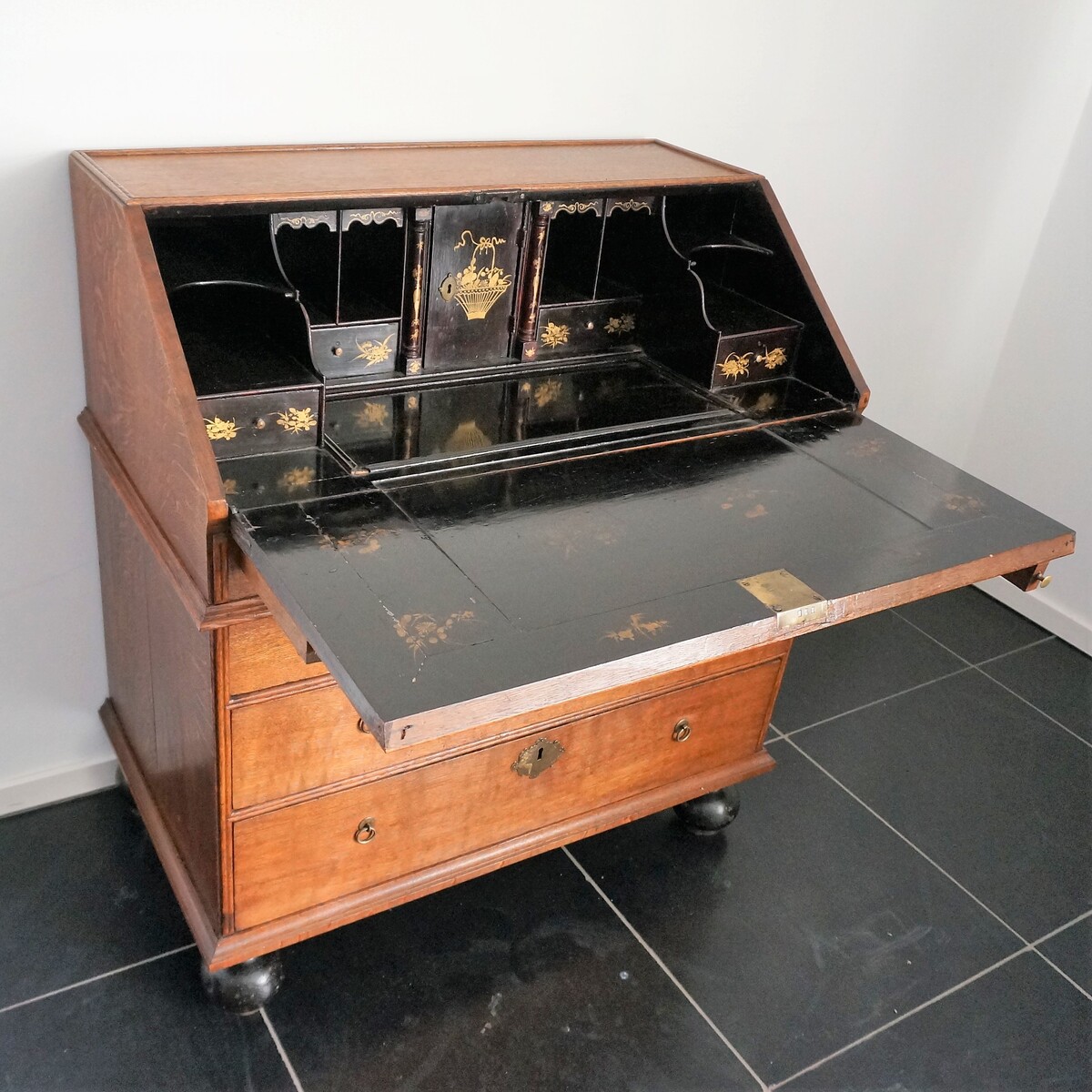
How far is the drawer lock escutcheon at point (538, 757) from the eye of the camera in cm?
170

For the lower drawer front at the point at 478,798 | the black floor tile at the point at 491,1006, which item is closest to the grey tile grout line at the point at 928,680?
the lower drawer front at the point at 478,798

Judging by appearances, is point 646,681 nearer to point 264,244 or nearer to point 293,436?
point 293,436

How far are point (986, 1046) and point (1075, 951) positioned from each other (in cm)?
31

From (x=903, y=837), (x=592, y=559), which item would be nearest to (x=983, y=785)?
(x=903, y=837)

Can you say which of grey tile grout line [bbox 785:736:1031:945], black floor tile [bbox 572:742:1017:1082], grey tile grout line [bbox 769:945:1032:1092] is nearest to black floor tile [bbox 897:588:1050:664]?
grey tile grout line [bbox 785:736:1031:945]

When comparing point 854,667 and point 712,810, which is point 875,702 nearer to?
point 854,667

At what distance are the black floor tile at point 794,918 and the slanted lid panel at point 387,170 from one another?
3.89 feet

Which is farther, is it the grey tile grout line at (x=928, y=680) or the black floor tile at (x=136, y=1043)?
the grey tile grout line at (x=928, y=680)

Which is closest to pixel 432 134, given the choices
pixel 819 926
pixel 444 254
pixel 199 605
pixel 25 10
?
pixel 444 254

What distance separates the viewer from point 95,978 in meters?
1.72

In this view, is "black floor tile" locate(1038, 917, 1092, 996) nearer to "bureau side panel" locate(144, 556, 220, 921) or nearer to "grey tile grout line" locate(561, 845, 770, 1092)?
"grey tile grout line" locate(561, 845, 770, 1092)

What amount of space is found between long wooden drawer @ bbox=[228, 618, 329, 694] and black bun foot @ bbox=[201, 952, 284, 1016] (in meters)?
0.50

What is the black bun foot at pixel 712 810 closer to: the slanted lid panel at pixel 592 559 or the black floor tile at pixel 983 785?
the black floor tile at pixel 983 785

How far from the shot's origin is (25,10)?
4.57ft
